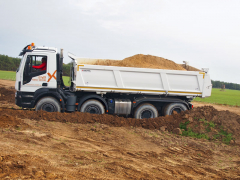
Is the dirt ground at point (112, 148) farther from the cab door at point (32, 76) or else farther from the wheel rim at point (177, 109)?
the cab door at point (32, 76)

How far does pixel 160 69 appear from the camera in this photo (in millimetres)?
9766

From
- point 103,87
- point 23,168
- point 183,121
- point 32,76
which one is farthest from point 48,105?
point 183,121

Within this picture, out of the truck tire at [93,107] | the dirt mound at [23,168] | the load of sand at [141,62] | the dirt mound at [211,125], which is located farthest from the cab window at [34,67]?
the dirt mound at [211,125]

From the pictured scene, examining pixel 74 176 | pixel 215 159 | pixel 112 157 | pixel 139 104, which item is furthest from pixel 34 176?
pixel 139 104

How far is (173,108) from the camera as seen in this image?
33.3 feet

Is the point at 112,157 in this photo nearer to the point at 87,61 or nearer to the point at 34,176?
the point at 34,176

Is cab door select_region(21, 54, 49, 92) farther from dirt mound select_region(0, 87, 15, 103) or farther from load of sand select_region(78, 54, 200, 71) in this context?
dirt mound select_region(0, 87, 15, 103)

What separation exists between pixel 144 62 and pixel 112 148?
17.8ft

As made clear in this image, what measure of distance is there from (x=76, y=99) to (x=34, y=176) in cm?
563

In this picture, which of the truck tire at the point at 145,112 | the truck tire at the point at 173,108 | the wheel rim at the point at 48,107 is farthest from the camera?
the truck tire at the point at 173,108

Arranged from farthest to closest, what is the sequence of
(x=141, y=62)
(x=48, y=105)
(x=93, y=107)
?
(x=141, y=62), (x=93, y=107), (x=48, y=105)

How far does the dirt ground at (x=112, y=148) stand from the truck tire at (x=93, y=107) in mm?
450

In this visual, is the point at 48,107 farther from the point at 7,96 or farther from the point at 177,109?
the point at 7,96

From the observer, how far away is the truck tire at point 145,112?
9.80 m
